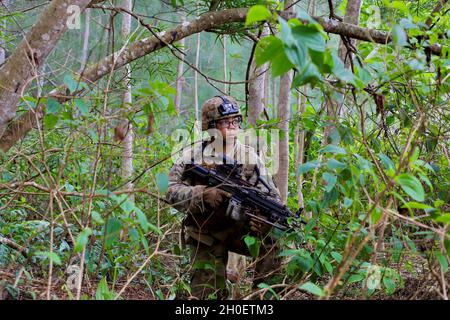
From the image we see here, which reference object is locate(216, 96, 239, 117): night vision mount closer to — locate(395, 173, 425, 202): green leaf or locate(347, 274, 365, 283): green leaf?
locate(347, 274, 365, 283): green leaf

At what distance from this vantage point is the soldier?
14.7ft

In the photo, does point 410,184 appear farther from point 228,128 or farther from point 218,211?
point 228,128

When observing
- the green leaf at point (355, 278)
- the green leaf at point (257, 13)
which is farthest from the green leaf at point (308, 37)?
the green leaf at point (355, 278)

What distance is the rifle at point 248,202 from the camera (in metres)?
4.18

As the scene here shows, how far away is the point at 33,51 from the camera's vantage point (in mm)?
3479

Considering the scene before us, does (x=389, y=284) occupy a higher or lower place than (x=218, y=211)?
lower

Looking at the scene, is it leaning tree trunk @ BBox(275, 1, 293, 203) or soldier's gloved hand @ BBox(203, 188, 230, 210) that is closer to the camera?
soldier's gloved hand @ BBox(203, 188, 230, 210)

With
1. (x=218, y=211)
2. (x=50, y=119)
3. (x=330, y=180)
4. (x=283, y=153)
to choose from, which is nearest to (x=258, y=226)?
(x=218, y=211)

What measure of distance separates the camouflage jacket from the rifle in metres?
0.12

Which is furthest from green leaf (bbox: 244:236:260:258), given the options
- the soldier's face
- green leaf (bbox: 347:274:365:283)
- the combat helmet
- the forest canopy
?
the combat helmet

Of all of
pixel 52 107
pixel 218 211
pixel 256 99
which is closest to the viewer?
pixel 52 107

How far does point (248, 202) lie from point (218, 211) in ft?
1.07

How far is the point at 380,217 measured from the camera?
262 cm
